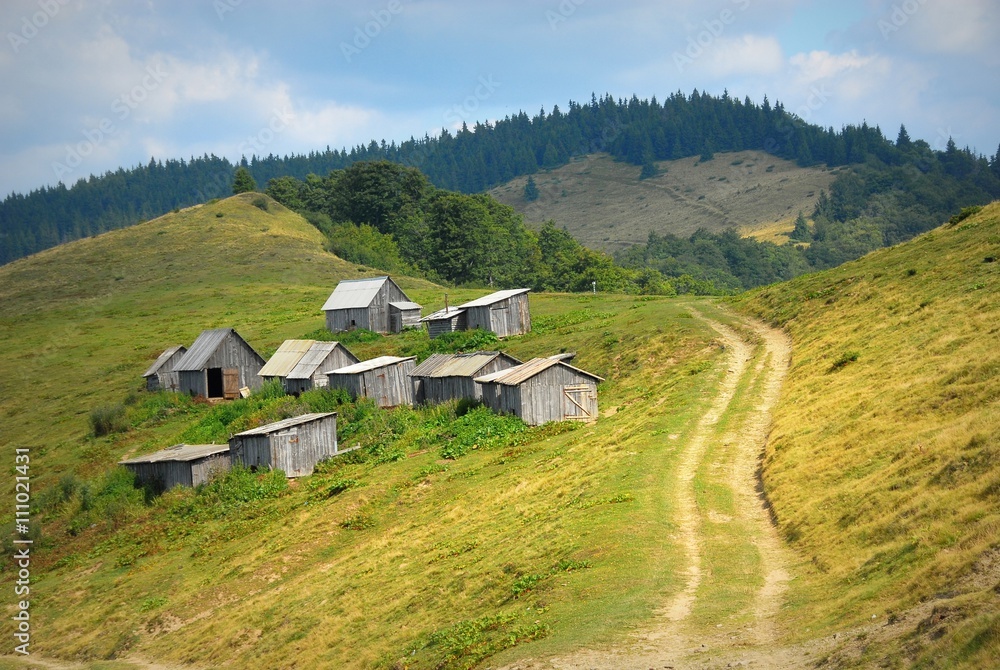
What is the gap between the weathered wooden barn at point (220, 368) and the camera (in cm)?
6156

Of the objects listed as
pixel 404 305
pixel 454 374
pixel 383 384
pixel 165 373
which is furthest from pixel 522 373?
pixel 404 305

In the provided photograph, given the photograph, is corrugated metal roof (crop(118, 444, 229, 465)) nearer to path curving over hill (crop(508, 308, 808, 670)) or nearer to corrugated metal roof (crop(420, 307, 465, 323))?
path curving over hill (crop(508, 308, 808, 670))

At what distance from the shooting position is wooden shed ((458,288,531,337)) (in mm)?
68312

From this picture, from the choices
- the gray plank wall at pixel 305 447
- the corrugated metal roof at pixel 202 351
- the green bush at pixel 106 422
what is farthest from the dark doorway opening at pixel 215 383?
the gray plank wall at pixel 305 447

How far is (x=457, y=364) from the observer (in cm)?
5281

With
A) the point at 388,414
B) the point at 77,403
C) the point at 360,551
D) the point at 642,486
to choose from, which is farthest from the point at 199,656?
the point at 77,403

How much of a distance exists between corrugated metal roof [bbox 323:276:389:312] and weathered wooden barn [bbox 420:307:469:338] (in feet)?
26.2

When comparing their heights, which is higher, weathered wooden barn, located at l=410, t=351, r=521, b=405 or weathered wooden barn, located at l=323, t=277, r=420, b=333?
weathered wooden barn, located at l=323, t=277, r=420, b=333

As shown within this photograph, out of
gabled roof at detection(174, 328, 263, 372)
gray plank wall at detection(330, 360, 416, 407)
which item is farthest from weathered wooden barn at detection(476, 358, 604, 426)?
gabled roof at detection(174, 328, 263, 372)

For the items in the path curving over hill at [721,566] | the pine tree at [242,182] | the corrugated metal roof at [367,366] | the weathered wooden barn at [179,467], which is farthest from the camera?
the pine tree at [242,182]

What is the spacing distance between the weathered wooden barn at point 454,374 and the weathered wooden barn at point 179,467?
41.6ft

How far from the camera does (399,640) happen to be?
22.8 meters

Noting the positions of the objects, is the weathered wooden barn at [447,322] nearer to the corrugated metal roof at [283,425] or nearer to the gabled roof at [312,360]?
the gabled roof at [312,360]

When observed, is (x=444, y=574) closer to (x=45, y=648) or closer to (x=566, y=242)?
(x=45, y=648)
